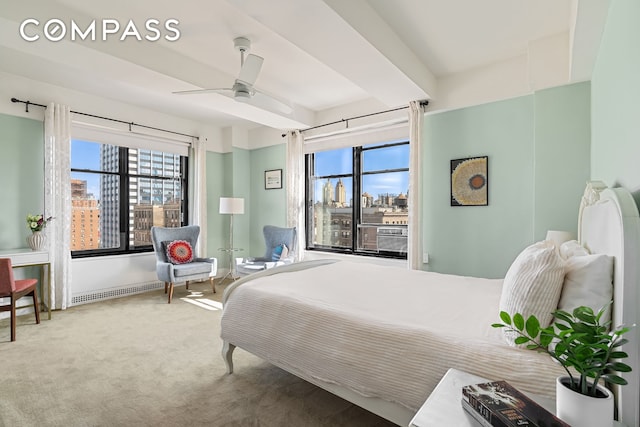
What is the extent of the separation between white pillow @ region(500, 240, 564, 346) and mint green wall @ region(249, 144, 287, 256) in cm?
432

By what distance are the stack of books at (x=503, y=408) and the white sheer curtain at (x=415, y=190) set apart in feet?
8.92

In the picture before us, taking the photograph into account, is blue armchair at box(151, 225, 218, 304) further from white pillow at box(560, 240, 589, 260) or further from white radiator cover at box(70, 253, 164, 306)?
white pillow at box(560, 240, 589, 260)

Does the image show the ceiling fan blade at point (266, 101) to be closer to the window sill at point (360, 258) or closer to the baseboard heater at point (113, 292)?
the window sill at point (360, 258)

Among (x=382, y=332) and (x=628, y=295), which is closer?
(x=628, y=295)

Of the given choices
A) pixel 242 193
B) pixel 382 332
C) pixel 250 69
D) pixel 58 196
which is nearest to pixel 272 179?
pixel 242 193

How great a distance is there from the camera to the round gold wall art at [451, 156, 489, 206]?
349 cm

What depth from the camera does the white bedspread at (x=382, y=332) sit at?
133 centimetres

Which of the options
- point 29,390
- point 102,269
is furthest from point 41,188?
point 29,390

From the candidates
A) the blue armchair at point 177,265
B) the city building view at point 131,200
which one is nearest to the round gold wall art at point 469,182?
the blue armchair at point 177,265

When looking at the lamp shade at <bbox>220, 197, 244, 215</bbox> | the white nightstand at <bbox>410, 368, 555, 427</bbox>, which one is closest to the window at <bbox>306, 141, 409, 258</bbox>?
the lamp shade at <bbox>220, 197, 244, 215</bbox>

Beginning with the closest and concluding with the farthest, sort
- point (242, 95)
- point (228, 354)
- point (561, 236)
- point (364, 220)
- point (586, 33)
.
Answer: point (586, 33) < point (228, 354) < point (561, 236) < point (242, 95) < point (364, 220)

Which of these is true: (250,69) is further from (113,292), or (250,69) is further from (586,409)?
(113,292)

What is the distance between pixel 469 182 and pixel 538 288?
2500mm

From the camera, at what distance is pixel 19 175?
3742 mm
